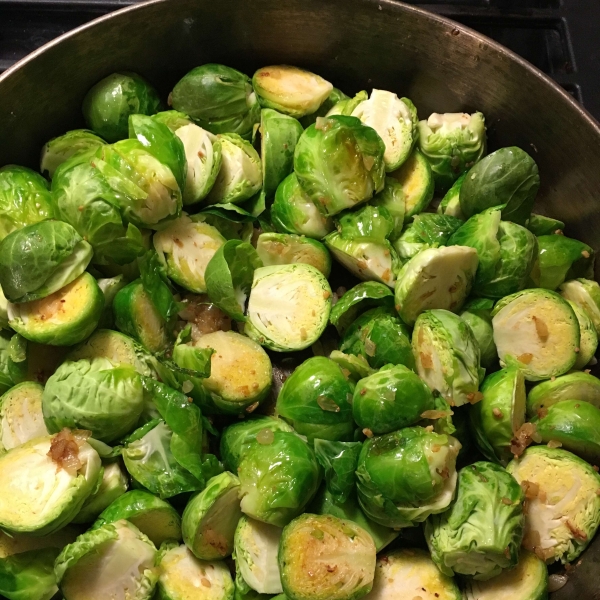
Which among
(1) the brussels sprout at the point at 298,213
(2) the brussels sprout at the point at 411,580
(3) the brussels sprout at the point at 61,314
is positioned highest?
(3) the brussels sprout at the point at 61,314

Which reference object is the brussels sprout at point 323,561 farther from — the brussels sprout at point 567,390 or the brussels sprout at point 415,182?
the brussels sprout at point 415,182

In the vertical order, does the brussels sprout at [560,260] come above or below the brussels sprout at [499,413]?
above

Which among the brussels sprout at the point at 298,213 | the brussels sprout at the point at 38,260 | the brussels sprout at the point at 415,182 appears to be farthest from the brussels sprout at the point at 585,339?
the brussels sprout at the point at 38,260

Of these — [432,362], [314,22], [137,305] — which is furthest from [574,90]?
[137,305]

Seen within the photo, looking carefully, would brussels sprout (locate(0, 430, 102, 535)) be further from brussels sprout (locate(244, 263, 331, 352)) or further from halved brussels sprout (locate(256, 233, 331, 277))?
halved brussels sprout (locate(256, 233, 331, 277))

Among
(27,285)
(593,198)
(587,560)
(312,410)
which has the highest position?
(27,285)

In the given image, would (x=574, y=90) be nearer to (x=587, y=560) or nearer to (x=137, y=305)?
(x=587, y=560)

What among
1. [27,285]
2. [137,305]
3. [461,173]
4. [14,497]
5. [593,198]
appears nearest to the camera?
[14,497]
